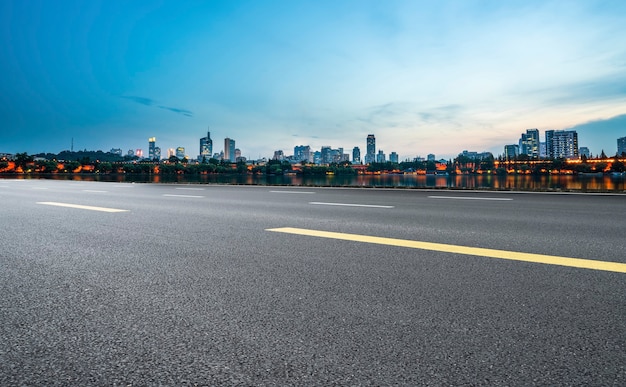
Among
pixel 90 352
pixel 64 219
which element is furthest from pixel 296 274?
pixel 64 219

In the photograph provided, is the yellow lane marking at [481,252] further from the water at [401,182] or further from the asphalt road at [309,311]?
the water at [401,182]

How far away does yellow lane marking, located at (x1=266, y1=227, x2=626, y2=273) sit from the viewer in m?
3.77

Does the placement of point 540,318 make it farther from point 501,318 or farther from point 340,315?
point 340,315

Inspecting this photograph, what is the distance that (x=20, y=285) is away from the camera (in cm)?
330

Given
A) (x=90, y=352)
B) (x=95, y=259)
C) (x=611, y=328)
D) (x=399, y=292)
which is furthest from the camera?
(x=95, y=259)

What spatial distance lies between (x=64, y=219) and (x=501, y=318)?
780cm

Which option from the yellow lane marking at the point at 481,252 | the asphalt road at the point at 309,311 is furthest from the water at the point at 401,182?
the asphalt road at the point at 309,311

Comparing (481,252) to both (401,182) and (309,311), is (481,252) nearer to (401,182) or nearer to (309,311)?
(309,311)

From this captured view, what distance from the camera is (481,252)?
443 cm

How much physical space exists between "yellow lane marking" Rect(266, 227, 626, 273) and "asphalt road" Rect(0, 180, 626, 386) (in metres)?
0.06

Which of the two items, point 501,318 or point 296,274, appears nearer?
point 501,318

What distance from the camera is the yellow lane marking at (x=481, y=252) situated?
3772mm

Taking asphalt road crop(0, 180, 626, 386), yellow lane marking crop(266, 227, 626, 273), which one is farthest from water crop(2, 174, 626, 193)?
asphalt road crop(0, 180, 626, 386)

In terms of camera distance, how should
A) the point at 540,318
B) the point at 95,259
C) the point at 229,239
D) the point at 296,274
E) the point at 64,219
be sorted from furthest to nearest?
the point at 64,219, the point at 229,239, the point at 95,259, the point at 296,274, the point at 540,318
